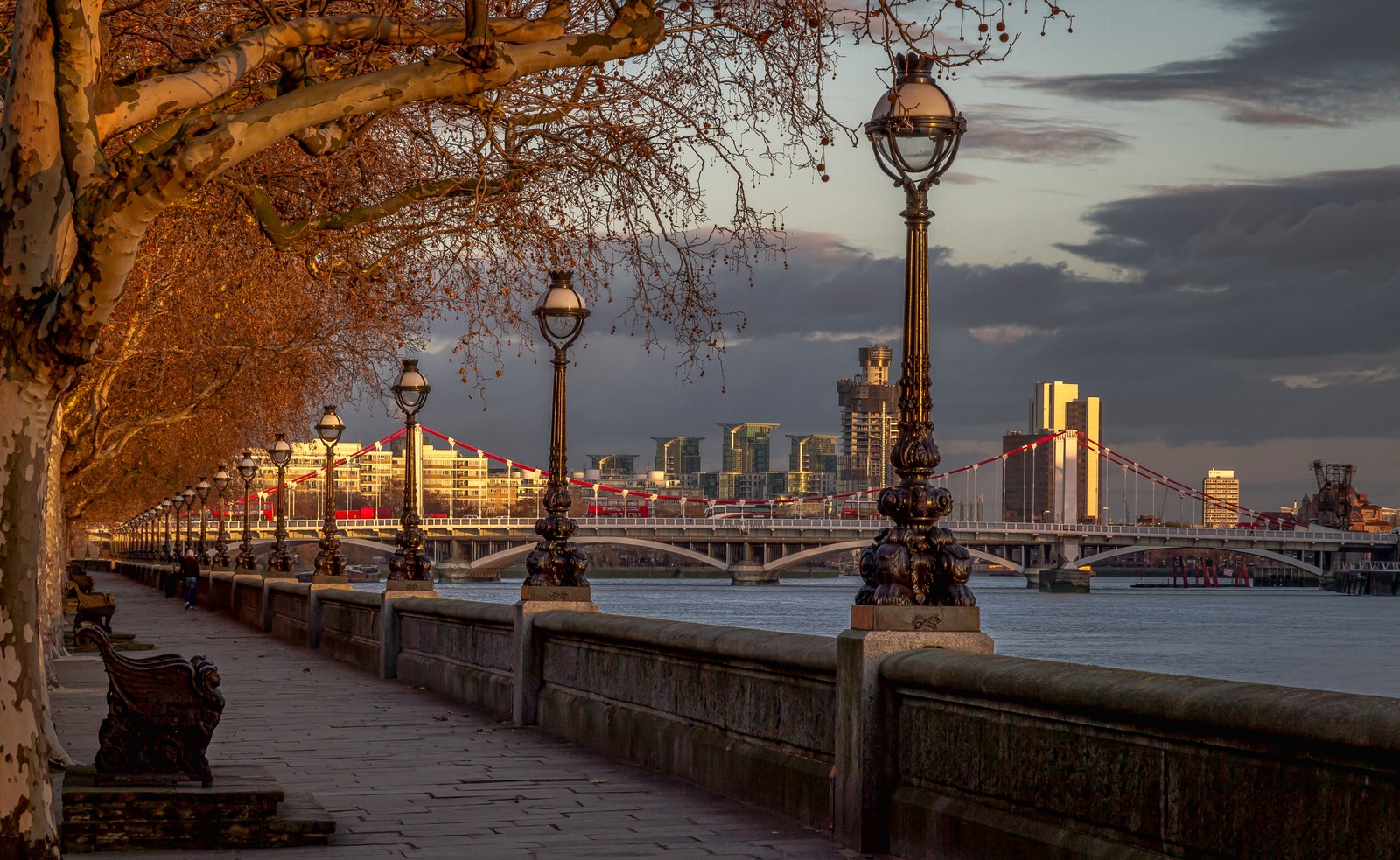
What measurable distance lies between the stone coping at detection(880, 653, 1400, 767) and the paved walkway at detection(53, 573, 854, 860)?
4.46 feet

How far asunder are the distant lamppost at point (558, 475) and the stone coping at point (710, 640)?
54.7 inches

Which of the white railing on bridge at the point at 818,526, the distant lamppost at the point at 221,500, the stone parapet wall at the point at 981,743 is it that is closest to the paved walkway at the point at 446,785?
the stone parapet wall at the point at 981,743

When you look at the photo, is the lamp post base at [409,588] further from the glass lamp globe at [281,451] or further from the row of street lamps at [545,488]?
the glass lamp globe at [281,451]

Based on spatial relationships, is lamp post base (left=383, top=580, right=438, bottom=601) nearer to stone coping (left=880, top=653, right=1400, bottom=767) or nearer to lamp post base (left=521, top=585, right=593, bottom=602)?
lamp post base (left=521, top=585, right=593, bottom=602)

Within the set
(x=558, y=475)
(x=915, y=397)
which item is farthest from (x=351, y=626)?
(x=915, y=397)

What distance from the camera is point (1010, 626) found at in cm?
8481

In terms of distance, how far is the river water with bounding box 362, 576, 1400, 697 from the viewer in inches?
2625

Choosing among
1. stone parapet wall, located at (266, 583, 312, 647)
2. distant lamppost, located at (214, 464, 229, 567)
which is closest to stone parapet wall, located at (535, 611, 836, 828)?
stone parapet wall, located at (266, 583, 312, 647)

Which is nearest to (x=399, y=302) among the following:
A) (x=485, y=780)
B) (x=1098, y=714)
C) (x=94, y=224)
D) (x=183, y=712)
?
(x=485, y=780)

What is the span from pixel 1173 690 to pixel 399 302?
10450mm

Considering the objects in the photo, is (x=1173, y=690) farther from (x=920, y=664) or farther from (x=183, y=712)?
(x=183, y=712)

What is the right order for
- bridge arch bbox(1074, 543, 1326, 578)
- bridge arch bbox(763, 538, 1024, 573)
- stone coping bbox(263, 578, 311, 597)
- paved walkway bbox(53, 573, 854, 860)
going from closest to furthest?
paved walkway bbox(53, 573, 854, 860)
stone coping bbox(263, 578, 311, 597)
bridge arch bbox(763, 538, 1024, 573)
bridge arch bbox(1074, 543, 1326, 578)

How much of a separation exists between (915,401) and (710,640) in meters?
2.28

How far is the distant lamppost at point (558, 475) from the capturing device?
15711mm
